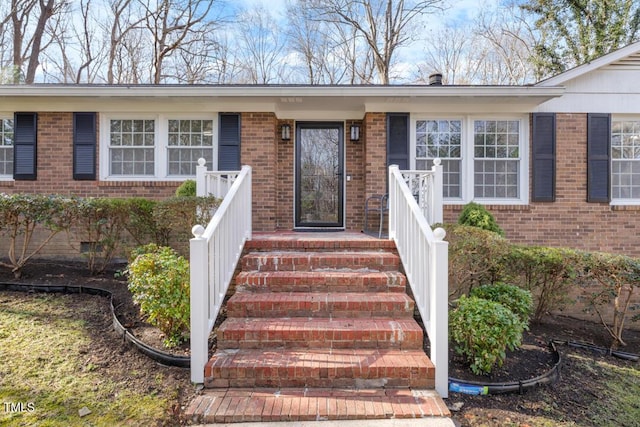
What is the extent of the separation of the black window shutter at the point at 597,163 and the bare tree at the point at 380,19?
9.53m

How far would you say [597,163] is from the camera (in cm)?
600

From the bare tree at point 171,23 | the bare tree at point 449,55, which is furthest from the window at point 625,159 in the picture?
the bare tree at point 171,23

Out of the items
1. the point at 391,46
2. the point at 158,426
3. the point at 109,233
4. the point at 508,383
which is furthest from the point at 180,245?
the point at 391,46

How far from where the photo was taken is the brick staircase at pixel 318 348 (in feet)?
8.05

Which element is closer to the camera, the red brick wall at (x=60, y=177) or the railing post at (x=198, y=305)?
the railing post at (x=198, y=305)

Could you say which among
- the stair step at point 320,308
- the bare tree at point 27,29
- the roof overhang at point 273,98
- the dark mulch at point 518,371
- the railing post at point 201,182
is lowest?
the dark mulch at point 518,371

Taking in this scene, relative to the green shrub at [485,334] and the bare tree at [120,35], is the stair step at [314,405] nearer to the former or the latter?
the green shrub at [485,334]

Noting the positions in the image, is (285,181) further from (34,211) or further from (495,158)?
(495,158)

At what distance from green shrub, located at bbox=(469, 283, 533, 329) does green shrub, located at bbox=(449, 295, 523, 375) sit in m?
0.52

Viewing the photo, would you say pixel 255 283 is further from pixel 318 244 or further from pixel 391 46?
pixel 391 46

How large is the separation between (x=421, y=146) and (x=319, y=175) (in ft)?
6.46

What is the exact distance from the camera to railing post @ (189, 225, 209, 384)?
2713 mm

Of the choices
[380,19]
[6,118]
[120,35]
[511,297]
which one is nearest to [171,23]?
[120,35]

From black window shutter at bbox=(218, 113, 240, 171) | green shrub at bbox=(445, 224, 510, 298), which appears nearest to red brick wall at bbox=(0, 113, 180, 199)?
black window shutter at bbox=(218, 113, 240, 171)
